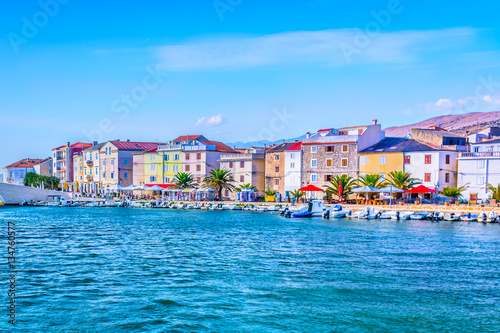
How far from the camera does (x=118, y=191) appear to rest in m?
96.5

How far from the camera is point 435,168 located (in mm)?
60062

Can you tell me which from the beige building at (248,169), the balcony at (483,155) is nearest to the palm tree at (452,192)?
the balcony at (483,155)

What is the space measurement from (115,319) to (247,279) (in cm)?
739

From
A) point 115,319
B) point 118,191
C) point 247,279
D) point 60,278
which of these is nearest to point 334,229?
point 247,279

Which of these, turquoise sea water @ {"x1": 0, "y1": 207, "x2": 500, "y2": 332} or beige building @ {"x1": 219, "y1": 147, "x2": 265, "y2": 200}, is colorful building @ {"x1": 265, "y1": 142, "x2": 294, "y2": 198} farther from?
turquoise sea water @ {"x1": 0, "y1": 207, "x2": 500, "y2": 332}

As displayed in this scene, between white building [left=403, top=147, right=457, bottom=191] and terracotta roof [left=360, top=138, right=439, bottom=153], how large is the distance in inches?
28.3

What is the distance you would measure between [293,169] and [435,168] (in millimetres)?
19583

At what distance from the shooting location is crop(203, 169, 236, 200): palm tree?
7662cm

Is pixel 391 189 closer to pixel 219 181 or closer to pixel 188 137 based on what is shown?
pixel 219 181

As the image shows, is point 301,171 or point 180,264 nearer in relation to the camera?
point 180,264

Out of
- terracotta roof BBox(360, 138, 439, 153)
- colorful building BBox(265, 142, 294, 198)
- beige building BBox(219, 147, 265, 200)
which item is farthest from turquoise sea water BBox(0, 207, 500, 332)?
beige building BBox(219, 147, 265, 200)

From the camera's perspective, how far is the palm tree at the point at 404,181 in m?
60.3

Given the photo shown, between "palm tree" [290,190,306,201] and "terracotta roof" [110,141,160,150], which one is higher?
"terracotta roof" [110,141,160,150]

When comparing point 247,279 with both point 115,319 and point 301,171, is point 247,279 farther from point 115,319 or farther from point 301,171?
point 301,171
